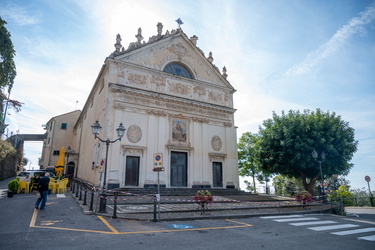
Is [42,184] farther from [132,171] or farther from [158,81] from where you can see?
[158,81]

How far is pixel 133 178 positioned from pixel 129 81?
27.1 feet

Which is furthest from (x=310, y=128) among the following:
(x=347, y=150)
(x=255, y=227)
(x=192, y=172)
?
(x=255, y=227)

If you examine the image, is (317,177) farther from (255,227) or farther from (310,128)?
(255,227)

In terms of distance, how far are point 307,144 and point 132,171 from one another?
15623mm

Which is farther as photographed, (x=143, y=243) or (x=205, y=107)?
(x=205, y=107)

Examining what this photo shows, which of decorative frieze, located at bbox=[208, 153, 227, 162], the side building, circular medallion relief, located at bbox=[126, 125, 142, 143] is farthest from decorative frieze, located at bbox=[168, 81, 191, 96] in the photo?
the side building

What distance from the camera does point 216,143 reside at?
76.8 ft

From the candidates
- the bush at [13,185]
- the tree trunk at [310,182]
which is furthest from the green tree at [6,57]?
the tree trunk at [310,182]

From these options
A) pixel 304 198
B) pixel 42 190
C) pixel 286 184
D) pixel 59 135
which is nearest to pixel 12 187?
pixel 42 190

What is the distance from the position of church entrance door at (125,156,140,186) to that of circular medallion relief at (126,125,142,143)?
1487 mm

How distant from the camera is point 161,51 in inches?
893

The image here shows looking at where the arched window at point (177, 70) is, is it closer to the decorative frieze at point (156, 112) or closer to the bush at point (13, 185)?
the decorative frieze at point (156, 112)

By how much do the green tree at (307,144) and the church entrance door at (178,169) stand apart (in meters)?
8.51

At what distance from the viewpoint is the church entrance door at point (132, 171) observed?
18.6 m
